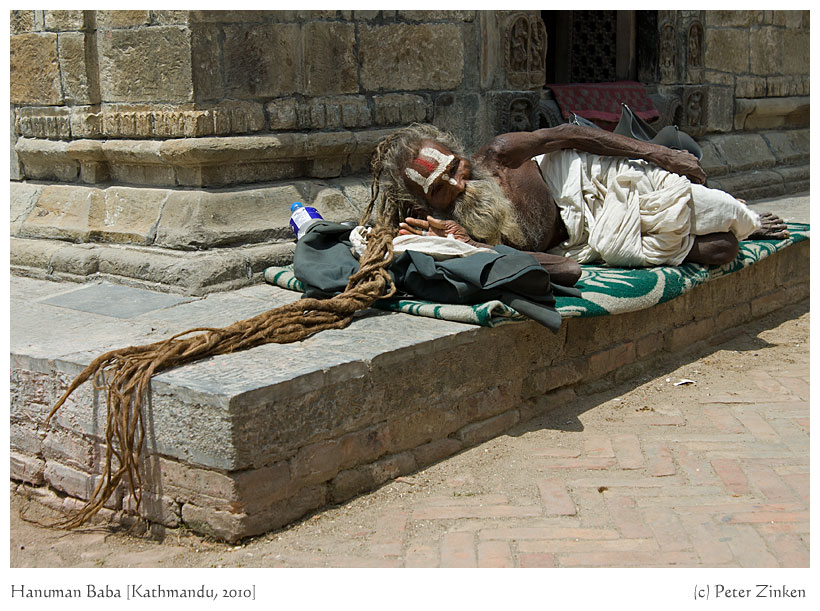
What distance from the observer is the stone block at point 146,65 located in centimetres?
418

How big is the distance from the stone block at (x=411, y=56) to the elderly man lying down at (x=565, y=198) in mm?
522

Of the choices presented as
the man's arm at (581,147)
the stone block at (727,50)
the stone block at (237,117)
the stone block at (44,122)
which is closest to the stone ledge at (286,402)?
the stone block at (237,117)

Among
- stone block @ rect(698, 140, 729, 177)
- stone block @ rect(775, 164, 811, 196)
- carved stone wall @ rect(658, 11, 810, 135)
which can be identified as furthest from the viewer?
stone block @ rect(775, 164, 811, 196)

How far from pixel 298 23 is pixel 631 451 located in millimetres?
2490

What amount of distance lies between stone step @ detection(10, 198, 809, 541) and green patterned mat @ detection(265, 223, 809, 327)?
0.07 metres

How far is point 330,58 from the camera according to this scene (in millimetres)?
4562

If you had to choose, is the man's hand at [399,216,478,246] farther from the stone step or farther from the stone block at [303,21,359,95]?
the stone block at [303,21,359,95]

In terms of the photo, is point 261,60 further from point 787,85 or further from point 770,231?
point 787,85

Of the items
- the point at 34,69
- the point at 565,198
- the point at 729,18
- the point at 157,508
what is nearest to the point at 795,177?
the point at 729,18

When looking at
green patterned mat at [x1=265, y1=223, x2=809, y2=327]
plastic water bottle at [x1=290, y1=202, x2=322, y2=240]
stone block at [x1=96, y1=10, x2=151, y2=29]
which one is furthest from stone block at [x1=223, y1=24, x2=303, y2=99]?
green patterned mat at [x1=265, y1=223, x2=809, y2=327]

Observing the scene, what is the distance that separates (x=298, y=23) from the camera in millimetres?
4434

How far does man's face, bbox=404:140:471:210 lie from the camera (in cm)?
406

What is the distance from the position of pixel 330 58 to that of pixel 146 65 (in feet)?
2.85

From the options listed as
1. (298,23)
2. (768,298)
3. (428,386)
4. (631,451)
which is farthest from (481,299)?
(768,298)
